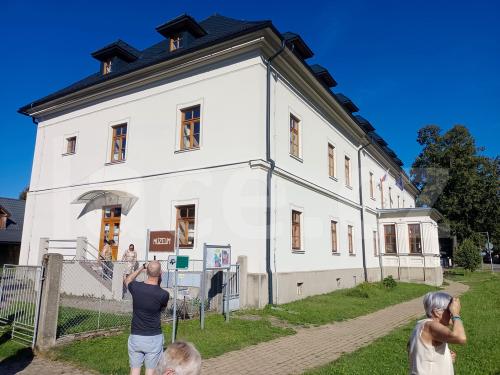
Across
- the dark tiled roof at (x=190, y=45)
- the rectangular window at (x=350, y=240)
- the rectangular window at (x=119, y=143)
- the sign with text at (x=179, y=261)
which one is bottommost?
the sign with text at (x=179, y=261)

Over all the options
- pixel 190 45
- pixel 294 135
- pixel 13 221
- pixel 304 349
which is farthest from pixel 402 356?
pixel 13 221

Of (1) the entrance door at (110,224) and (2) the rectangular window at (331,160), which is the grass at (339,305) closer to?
(2) the rectangular window at (331,160)

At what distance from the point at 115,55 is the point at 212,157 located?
890 centimetres

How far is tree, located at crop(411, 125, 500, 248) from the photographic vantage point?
40750mm

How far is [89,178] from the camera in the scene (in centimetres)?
1717

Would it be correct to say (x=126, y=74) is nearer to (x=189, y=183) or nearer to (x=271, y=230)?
(x=189, y=183)

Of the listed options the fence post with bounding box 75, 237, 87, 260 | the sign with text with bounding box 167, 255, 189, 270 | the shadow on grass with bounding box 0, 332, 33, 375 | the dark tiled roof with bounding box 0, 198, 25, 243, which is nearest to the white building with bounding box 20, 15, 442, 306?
the fence post with bounding box 75, 237, 87, 260

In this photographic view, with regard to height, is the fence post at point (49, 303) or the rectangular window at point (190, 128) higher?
the rectangular window at point (190, 128)

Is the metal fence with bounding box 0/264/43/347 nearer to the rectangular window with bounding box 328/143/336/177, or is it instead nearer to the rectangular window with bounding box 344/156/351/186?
the rectangular window with bounding box 328/143/336/177

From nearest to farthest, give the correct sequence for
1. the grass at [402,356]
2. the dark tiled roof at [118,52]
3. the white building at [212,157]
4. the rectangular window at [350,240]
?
the grass at [402,356] < the white building at [212,157] < the dark tiled roof at [118,52] < the rectangular window at [350,240]

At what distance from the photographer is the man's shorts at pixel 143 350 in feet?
15.3

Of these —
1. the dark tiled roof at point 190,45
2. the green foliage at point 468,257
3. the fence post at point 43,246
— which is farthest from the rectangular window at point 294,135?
the green foliage at point 468,257

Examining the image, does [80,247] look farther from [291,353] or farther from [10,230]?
[10,230]

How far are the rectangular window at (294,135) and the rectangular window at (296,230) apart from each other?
7.86 feet
